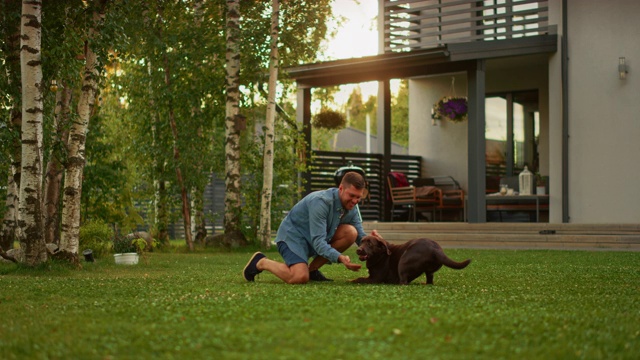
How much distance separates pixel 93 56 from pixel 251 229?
728cm

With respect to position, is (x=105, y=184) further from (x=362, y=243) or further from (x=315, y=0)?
(x=362, y=243)

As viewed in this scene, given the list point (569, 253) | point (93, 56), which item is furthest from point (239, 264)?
point (569, 253)

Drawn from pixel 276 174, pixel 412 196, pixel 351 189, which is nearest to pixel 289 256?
pixel 351 189

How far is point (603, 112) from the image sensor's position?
16.6 metres

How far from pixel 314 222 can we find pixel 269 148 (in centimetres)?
906

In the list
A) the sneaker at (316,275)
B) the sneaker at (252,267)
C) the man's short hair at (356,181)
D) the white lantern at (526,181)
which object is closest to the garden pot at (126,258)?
the sneaker at (252,267)

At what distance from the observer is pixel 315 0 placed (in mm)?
16766

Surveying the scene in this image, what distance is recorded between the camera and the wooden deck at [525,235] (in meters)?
15.0

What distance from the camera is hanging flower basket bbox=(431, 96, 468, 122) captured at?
19797 mm

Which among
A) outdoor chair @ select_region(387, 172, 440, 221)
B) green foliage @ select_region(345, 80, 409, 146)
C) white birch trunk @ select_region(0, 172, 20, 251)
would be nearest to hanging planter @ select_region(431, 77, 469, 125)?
outdoor chair @ select_region(387, 172, 440, 221)

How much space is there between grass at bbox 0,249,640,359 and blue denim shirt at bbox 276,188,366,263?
1.36ft

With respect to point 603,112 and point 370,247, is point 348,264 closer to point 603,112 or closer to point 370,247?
point 370,247

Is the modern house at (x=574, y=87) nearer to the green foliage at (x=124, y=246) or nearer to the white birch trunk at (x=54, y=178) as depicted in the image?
the green foliage at (x=124, y=246)

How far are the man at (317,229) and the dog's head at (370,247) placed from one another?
15 centimetres
